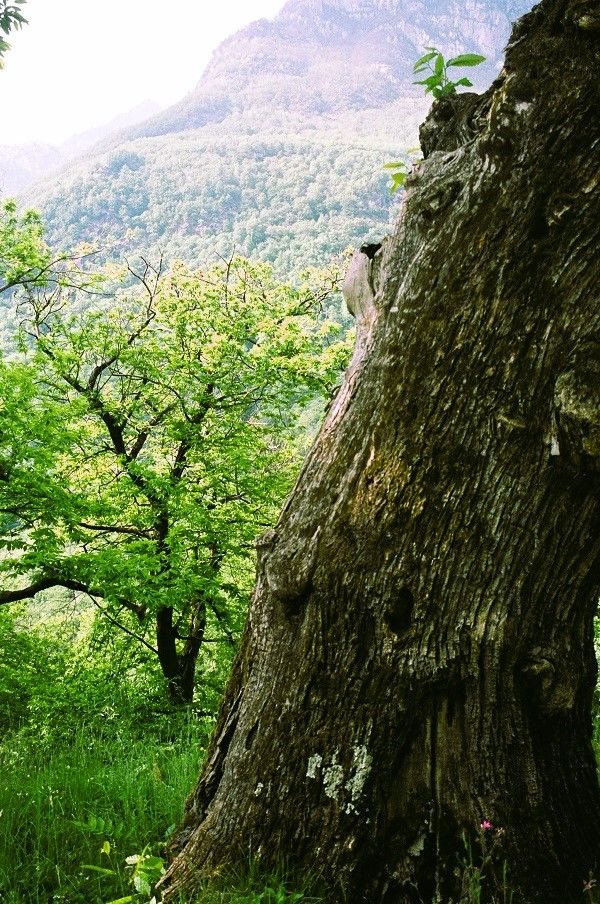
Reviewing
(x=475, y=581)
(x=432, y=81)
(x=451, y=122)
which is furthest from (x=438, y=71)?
(x=475, y=581)

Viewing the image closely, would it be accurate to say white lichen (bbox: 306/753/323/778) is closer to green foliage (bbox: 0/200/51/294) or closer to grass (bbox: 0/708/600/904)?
grass (bbox: 0/708/600/904)

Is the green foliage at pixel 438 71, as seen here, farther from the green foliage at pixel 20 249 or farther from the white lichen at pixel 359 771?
the green foliage at pixel 20 249

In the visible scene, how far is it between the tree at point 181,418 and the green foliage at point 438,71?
766 cm

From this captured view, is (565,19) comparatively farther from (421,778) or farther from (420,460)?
(421,778)

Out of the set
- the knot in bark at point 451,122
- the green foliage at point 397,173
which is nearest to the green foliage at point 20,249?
the green foliage at point 397,173

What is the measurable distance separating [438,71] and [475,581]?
1915 mm

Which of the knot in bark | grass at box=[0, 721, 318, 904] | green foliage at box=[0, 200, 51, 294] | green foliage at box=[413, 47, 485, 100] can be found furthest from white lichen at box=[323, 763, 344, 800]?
green foliage at box=[0, 200, 51, 294]

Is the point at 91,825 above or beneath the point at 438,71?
beneath

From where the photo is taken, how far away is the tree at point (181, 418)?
1078cm

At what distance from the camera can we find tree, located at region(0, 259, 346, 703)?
35.4ft

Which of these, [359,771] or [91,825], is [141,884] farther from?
[359,771]

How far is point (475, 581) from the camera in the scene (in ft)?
6.71

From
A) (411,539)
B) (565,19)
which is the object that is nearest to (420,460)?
(411,539)

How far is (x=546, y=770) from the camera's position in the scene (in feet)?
6.90
